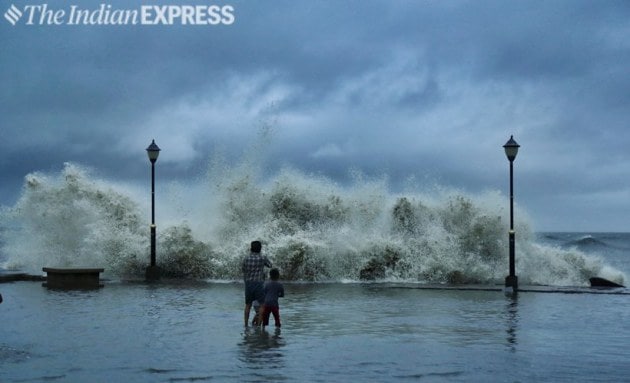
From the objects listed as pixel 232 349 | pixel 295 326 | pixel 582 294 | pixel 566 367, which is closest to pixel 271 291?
pixel 295 326

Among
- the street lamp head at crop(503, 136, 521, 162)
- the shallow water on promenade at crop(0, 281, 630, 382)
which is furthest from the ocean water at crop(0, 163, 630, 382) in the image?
the street lamp head at crop(503, 136, 521, 162)

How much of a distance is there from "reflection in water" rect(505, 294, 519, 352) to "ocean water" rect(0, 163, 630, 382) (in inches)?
2.3

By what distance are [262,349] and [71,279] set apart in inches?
471

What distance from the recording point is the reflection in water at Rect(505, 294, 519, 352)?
1118 cm

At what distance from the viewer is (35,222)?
29906 millimetres

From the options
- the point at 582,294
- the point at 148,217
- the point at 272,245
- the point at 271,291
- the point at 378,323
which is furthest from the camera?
the point at 148,217

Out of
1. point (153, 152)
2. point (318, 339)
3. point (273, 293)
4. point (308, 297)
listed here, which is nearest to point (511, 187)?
point (308, 297)

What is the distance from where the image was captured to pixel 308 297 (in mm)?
18266

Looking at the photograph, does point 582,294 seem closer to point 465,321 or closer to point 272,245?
point 465,321

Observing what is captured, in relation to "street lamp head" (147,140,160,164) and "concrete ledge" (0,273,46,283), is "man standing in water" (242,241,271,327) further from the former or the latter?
"concrete ledge" (0,273,46,283)

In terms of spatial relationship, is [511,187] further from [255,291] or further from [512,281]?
[255,291]

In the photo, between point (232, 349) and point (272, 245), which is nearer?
Result: point (232, 349)

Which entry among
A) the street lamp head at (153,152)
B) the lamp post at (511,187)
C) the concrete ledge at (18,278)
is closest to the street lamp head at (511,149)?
the lamp post at (511,187)

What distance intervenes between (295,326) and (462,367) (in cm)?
431
